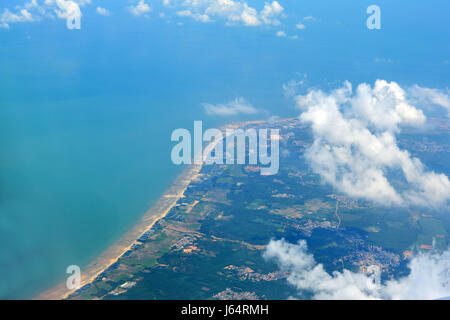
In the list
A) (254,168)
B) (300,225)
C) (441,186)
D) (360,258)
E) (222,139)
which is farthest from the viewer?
(222,139)

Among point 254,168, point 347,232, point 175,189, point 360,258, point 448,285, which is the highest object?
point 254,168

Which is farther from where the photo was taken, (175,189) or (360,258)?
(175,189)

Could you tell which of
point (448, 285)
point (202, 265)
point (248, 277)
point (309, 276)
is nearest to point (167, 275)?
point (202, 265)

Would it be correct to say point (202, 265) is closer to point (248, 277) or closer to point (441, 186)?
point (248, 277)

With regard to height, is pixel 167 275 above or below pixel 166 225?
below

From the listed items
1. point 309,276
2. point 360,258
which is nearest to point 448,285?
point 360,258

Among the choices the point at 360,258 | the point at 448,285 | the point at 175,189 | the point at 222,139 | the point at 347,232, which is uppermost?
the point at 222,139
